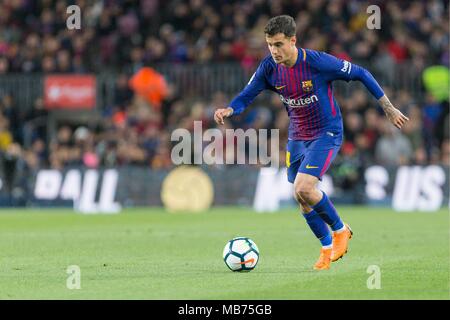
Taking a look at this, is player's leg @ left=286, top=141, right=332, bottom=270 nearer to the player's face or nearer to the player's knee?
the player's knee

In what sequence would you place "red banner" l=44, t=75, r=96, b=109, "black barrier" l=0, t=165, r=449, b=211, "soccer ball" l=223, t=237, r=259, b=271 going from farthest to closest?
"red banner" l=44, t=75, r=96, b=109
"black barrier" l=0, t=165, r=449, b=211
"soccer ball" l=223, t=237, r=259, b=271

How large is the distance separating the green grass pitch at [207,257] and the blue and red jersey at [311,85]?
1414mm

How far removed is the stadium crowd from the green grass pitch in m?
3.57

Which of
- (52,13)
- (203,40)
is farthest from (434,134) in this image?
(52,13)

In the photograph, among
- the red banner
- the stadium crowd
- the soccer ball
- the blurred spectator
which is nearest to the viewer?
the soccer ball

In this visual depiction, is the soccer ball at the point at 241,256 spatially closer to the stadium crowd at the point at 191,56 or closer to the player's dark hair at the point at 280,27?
the player's dark hair at the point at 280,27

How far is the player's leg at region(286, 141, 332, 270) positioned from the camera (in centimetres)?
1138

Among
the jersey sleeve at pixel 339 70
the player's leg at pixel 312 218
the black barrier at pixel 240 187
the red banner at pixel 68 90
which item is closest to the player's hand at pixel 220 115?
the player's leg at pixel 312 218

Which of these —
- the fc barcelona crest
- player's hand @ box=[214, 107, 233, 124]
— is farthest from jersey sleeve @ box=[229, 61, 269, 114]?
the fc barcelona crest

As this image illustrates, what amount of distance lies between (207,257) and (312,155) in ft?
7.22

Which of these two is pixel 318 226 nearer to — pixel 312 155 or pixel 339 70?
pixel 312 155

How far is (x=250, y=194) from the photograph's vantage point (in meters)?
24.8

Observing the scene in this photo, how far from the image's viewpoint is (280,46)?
1110cm

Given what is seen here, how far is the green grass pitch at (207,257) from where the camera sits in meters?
9.38
